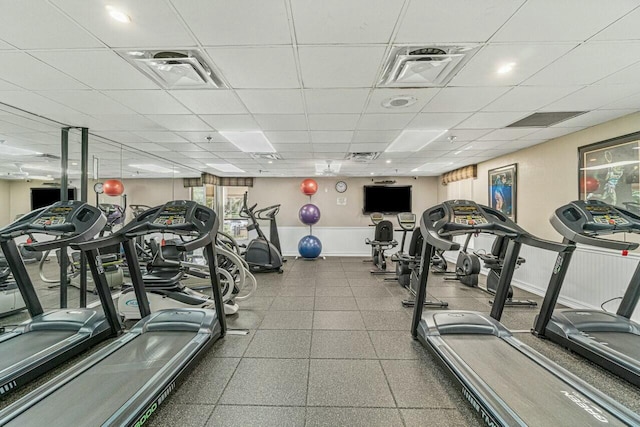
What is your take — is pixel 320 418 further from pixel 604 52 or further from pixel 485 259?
pixel 485 259

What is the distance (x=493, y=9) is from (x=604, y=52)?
115cm

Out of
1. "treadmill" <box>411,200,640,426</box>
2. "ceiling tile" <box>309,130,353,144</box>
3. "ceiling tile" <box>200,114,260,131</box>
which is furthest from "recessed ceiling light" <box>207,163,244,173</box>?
"treadmill" <box>411,200,640,426</box>

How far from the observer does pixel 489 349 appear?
2.32m

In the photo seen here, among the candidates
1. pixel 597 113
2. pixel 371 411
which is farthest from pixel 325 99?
pixel 597 113

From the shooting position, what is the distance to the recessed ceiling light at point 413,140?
3.97 metres

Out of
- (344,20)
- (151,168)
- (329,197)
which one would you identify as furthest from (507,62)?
(151,168)

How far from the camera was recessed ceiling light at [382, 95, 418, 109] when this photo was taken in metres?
2.77

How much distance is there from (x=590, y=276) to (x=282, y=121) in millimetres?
4541

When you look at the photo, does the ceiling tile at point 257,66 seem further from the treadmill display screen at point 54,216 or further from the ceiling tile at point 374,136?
the treadmill display screen at point 54,216

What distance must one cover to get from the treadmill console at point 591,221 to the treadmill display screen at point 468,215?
0.85 meters

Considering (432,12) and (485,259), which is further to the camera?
(485,259)

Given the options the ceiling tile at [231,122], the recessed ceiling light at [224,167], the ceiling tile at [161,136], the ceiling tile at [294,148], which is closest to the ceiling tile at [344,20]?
the ceiling tile at [231,122]

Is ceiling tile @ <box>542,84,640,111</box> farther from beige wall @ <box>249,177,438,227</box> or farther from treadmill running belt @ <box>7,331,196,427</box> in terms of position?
beige wall @ <box>249,177,438,227</box>

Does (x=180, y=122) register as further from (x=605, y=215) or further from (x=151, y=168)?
(x=605, y=215)
